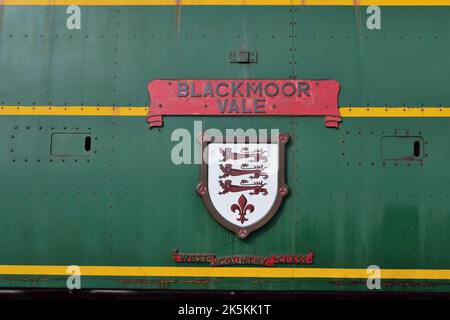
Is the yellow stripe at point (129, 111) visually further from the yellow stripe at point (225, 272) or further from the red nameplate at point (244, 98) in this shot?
the yellow stripe at point (225, 272)

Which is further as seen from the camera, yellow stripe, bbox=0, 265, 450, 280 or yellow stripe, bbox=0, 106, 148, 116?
yellow stripe, bbox=0, 106, 148, 116

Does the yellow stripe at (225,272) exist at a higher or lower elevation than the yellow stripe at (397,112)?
lower

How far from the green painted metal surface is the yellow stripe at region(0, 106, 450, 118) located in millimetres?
44

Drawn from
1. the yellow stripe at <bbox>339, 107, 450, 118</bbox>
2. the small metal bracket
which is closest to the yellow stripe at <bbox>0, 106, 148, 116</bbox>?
the small metal bracket

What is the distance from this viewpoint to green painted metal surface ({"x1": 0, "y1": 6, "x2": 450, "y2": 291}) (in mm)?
3406

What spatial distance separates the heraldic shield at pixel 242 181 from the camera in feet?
11.2

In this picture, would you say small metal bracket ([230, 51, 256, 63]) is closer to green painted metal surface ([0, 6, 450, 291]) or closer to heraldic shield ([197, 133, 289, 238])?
green painted metal surface ([0, 6, 450, 291])

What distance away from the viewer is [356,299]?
132 inches

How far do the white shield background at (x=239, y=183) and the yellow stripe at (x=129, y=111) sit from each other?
1.94ft

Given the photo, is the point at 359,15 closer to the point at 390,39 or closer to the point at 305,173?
the point at 390,39
